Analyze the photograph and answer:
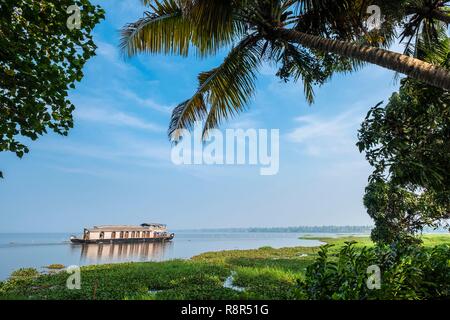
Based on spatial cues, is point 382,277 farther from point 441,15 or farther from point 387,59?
point 441,15

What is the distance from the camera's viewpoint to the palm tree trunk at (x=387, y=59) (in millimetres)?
3877

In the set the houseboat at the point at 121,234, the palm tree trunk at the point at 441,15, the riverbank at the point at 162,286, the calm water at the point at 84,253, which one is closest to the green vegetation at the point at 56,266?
the calm water at the point at 84,253

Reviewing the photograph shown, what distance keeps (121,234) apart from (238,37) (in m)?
30.2

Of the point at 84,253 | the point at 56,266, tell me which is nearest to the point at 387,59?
the point at 56,266

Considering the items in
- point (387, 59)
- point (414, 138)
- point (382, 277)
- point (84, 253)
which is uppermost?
point (387, 59)

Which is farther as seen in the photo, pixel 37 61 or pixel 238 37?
pixel 238 37

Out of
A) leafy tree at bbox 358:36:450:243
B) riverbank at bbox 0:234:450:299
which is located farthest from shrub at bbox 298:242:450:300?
riverbank at bbox 0:234:450:299

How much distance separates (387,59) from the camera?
4.35 m

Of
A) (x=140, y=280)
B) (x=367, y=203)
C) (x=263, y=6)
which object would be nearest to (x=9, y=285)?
(x=140, y=280)

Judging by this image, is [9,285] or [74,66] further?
[9,285]

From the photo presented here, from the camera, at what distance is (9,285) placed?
1001cm

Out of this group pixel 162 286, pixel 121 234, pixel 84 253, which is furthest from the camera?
pixel 121 234
